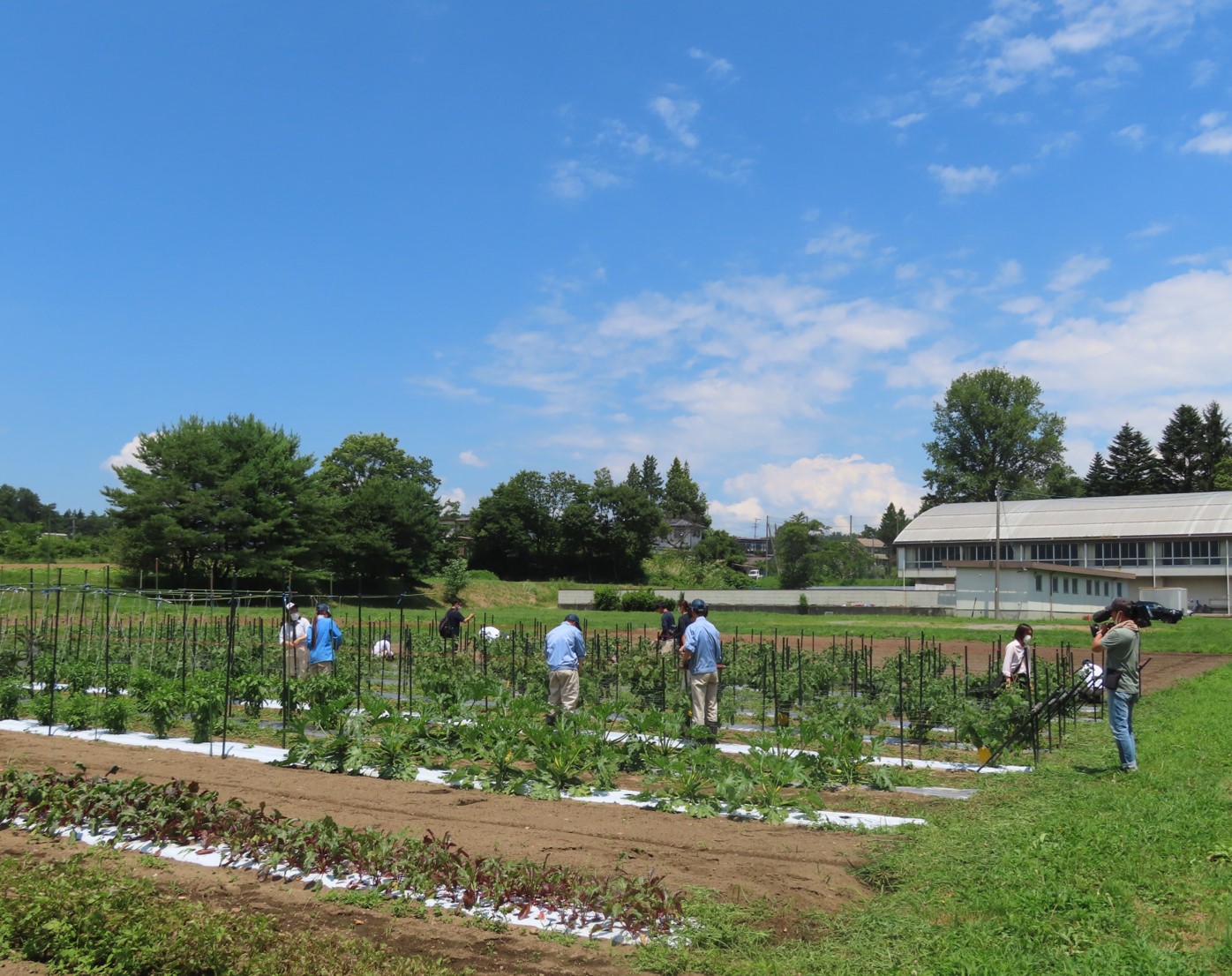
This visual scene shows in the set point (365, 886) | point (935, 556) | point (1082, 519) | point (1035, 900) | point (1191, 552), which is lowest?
point (365, 886)

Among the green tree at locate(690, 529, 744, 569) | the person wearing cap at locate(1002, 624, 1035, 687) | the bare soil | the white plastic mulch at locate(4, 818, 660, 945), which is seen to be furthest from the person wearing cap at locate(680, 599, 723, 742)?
the green tree at locate(690, 529, 744, 569)

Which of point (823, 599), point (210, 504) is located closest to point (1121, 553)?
point (823, 599)

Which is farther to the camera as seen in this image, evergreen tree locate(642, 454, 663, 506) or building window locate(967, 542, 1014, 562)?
evergreen tree locate(642, 454, 663, 506)

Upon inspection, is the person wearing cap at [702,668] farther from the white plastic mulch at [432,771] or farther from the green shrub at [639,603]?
the green shrub at [639,603]

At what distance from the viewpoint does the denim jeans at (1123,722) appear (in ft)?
27.4

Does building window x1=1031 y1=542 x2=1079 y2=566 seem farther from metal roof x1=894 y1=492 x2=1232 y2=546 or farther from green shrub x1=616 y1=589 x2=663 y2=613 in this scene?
green shrub x1=616 y1=589 x2=663 y2=613

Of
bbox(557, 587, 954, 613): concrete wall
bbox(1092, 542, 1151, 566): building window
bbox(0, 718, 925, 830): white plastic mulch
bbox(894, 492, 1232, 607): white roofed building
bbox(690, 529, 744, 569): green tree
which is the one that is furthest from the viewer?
bbox(690, 529, 744, 569): green tree

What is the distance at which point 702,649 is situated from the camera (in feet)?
34.4

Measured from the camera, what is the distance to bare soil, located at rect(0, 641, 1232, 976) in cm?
468

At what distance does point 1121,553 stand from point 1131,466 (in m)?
23.5

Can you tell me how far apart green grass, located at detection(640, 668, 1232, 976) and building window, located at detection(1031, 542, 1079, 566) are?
190ft

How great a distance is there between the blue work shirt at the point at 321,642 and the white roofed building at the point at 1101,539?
143 ft

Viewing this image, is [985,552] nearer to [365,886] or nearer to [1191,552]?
[1191,552]

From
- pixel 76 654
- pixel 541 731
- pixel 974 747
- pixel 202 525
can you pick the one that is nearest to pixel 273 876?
pixel 541 731
